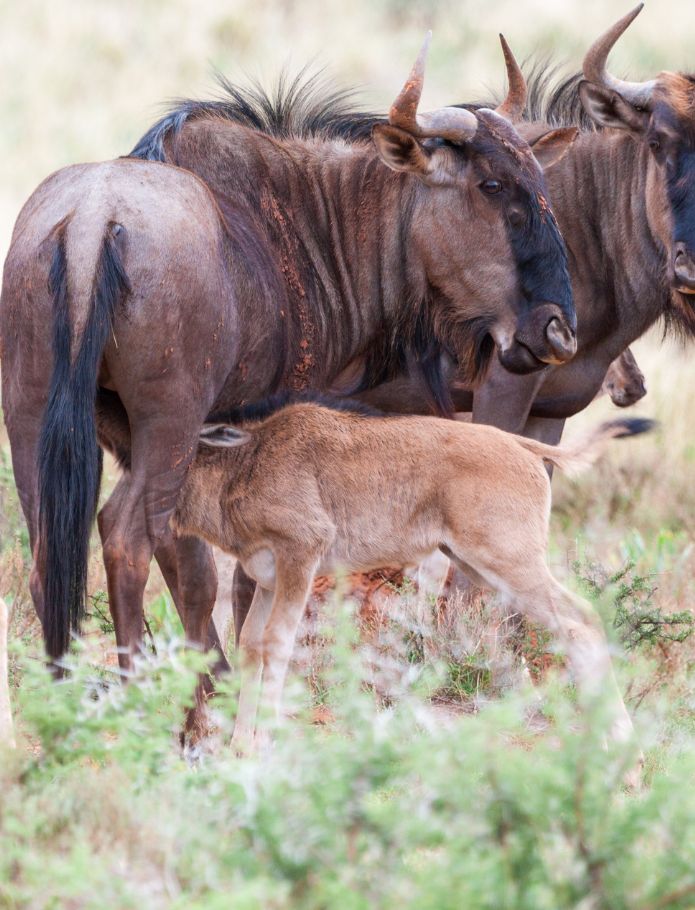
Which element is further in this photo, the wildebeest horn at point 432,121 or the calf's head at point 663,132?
the calf's head at point 663,132

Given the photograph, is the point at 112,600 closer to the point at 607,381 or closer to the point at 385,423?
the point at 385,423

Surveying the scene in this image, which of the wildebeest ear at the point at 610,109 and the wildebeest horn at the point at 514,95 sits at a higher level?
the wildebeest horn at the point at 514,95

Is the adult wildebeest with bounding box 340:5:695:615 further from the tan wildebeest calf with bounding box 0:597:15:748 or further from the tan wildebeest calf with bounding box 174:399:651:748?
the tan wildebeest calf with bounding box 0:597:15:748

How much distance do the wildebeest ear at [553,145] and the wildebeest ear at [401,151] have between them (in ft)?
3.01

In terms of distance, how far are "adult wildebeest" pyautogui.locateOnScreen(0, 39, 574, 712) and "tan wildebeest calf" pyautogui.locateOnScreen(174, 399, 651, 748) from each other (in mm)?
337

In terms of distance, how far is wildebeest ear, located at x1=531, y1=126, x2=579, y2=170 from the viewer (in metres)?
6.85

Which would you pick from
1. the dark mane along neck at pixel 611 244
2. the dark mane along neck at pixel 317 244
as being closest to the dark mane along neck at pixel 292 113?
the dark mane along neck at pixel 317 244

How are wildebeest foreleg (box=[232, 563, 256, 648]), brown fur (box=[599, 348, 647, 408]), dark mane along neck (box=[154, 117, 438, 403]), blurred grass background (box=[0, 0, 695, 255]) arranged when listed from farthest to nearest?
blurred grass background (box=[0, 0, 695, 255]) < brown fur (box=[599, 348, 647, 408]) < wildebeest foreleg (box=[232, 563, 256, 648]) < dark mane along neck (box=[154, 117, 438, 403])

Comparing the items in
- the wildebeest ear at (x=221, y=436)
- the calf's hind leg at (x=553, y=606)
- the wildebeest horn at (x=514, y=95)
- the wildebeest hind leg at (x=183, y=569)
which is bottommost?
the wildebeest hind leg at (x=183, y=569)

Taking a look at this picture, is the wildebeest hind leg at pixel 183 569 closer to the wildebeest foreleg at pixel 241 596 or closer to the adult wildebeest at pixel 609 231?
the wildebeest foreleg at pixel 241 596

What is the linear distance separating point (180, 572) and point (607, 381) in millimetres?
3156

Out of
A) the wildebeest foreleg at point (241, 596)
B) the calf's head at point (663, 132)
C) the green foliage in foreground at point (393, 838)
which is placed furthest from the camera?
the calf's head at point (663, 132)

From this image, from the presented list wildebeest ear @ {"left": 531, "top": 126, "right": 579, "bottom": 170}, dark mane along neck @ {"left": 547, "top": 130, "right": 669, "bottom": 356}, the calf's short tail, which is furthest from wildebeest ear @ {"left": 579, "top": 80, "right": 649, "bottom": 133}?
the calf's short tail

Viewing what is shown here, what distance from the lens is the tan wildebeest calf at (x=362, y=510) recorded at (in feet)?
18.6
